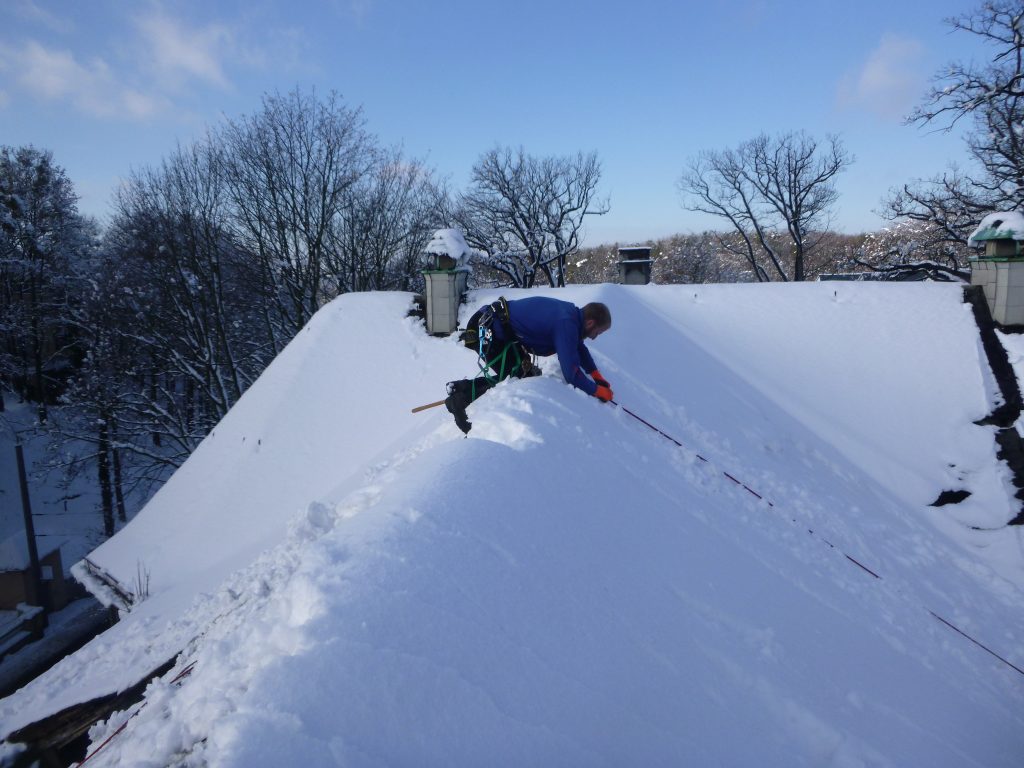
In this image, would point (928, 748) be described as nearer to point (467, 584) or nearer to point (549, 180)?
point (467, 584)

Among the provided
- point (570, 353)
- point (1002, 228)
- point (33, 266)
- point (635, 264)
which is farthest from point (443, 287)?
point (33, 266)

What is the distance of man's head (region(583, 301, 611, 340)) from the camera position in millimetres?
5363

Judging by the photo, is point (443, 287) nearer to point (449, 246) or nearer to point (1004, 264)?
point (449, 246)

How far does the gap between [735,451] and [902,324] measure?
5.10 metres

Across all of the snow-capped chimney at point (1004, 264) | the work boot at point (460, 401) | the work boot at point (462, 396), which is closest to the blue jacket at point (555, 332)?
the work boot at point (462, 396)

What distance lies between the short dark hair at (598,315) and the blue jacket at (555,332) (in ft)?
0.21

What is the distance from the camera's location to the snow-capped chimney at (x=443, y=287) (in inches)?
433

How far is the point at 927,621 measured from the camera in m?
4.47

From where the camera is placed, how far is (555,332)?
17.6 ft

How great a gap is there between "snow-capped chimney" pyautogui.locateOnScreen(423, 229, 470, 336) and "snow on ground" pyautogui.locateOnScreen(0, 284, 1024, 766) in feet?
6.85

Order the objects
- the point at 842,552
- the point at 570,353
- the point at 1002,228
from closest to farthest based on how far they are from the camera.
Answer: the point at 842,552, the point at 570,353, the point at 1002,228

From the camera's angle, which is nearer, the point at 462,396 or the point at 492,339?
the point at 462,396

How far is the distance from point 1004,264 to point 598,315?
778 centimetres

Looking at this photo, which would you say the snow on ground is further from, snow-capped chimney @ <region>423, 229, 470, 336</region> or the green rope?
snow-capped chimney @ <region>423, 229, 470, 336</region>
